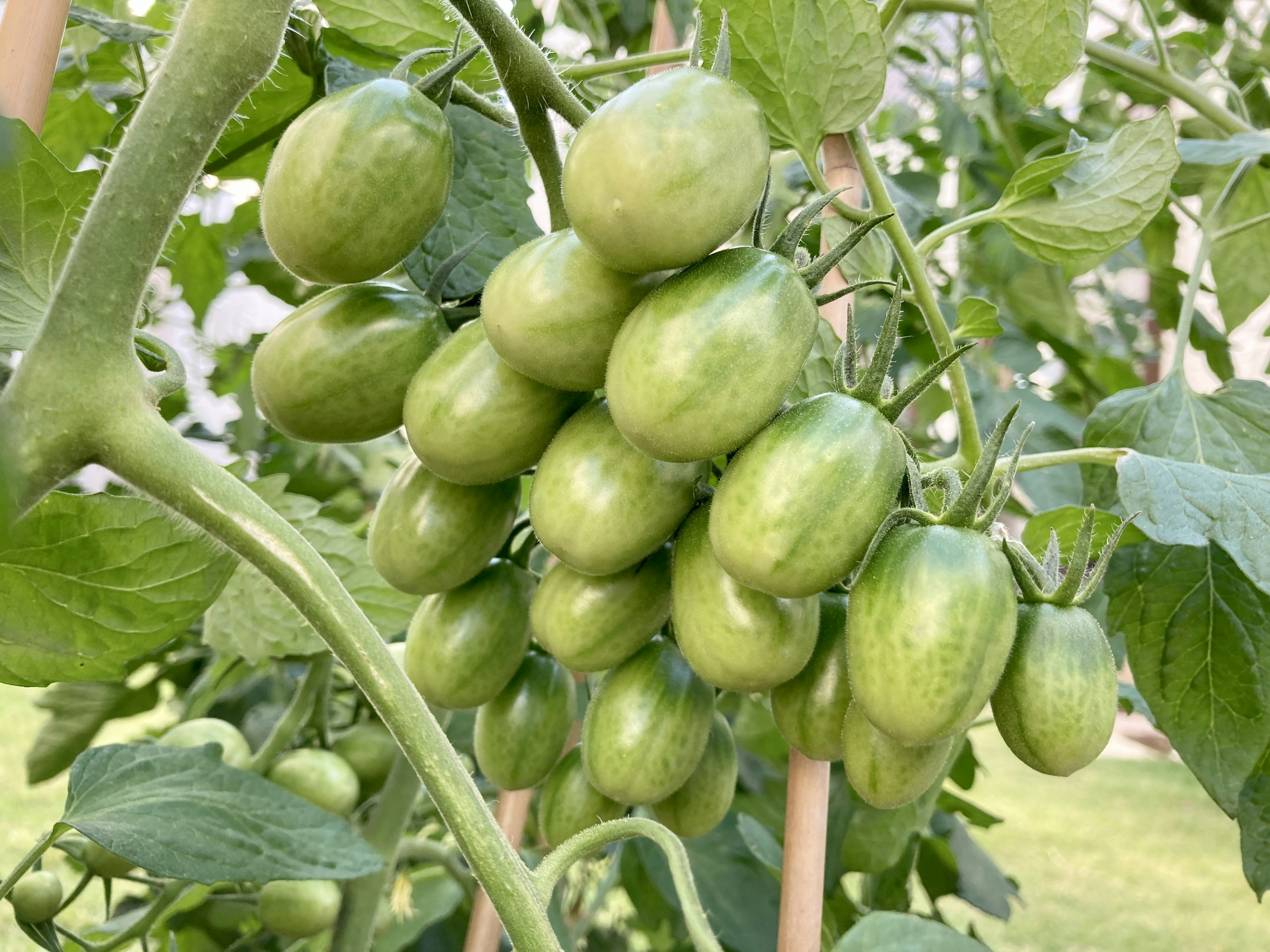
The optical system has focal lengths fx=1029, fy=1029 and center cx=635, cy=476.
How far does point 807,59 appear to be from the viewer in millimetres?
539

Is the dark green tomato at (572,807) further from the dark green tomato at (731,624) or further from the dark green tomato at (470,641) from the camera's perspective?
the dark green tomato at (731,624)

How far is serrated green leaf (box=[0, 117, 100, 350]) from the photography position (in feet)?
1.44

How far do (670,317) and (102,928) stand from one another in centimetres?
80

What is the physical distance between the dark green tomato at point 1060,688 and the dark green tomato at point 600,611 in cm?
18

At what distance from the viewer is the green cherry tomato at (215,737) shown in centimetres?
85

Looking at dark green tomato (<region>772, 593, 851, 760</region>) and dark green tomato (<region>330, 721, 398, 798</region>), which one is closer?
dark green tomato (<region>772, 593, 851, 760</region>)

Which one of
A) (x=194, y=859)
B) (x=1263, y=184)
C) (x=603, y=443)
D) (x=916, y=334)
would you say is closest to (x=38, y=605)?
(x=194, y=859)

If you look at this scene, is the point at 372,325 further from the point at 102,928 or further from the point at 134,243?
the point at 102,928

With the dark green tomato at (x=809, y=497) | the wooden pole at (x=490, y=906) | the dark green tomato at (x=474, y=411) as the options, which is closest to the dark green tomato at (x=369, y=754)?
the wooden pole at (x=490, y=906)

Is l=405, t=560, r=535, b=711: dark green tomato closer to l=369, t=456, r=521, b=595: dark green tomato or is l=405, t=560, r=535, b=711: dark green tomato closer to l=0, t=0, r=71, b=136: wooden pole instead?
l=369, t=456, r=521, b=595: dark green tomato

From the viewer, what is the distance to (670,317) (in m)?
0.41

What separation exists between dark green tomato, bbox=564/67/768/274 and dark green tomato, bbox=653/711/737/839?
32cm

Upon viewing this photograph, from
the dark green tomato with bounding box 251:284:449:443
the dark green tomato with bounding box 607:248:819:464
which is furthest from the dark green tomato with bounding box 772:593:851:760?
the dark green tomato with bounding box 251:284:449:443

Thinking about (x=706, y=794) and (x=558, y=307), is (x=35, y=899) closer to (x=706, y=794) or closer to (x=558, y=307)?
(x=706, y=794)
